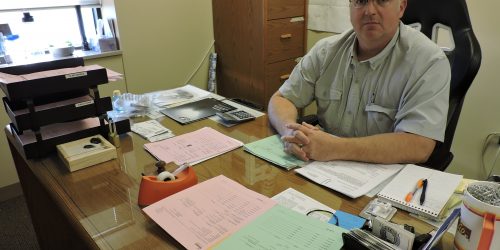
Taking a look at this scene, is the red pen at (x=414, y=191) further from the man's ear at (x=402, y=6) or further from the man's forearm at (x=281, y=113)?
the man's ear at (x=402, y=6)

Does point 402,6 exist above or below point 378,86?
above

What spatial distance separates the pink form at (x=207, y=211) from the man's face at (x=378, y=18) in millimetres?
762

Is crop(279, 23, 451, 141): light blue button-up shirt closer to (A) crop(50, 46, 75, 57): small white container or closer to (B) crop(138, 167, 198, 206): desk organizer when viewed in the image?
(B) crop(138, 167, 198, 206): desk organizer

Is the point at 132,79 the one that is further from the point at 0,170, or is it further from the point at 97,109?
the point at 97,109

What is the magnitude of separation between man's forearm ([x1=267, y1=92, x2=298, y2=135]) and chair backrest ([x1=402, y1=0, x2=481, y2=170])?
507 mm

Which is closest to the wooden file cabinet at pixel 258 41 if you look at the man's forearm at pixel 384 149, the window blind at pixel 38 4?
the window blind at pixel 38 4

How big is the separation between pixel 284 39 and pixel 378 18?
5.37 ft

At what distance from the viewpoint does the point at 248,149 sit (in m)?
1.19

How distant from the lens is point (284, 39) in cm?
285

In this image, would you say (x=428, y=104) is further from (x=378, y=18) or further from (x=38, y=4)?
(x=38, y=4)

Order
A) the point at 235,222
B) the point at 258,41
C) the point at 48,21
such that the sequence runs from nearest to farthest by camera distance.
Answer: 1. the point at 235,222
2. the point at 48,21
3. the point at 258,41

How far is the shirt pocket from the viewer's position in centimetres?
129

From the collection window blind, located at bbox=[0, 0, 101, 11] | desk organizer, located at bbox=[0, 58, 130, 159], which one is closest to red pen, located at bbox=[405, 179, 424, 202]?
desk organizer, located at bbox=[0, 58, 130, 159]

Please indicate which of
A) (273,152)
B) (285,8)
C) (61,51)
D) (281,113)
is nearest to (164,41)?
(61,51)
